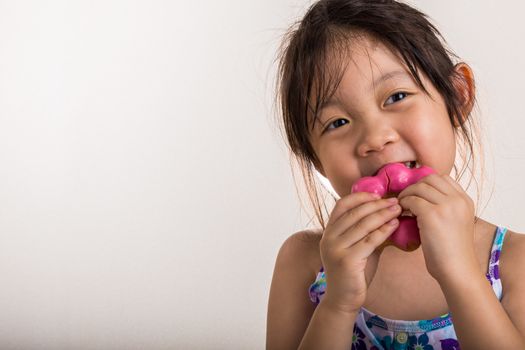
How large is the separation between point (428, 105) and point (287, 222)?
3.41ft

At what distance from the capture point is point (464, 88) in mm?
1121

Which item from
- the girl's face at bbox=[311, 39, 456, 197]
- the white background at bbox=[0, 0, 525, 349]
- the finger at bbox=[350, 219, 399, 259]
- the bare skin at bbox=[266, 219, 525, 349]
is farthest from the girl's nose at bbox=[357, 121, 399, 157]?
the white background at bbox=[0, 0, 525, 349]

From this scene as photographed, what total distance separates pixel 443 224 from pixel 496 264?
8.9 inches

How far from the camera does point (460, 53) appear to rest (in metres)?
1.84

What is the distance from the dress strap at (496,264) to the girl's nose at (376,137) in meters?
0.24

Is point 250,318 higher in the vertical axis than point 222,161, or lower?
lower

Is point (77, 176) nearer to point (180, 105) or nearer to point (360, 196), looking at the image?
point (180, 105)

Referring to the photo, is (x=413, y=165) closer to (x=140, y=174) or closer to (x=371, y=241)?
(x=371, y=241)

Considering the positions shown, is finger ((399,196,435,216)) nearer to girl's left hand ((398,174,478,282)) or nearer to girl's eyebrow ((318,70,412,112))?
girl's left hand ((398,174,478,282))

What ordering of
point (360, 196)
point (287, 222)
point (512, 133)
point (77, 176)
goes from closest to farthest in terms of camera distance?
point (360, 196) → point (512, 133) → point (287, 222) → point (77, 176)

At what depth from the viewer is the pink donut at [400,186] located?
93 centimetres

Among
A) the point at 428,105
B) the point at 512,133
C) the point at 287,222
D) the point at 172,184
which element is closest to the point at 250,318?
the point at 287,222

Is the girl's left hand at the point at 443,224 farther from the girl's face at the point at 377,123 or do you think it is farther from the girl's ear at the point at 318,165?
the girl's ear at the point at 318,165

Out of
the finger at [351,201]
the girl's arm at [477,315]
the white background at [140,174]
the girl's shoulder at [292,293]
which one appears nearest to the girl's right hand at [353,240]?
the finger at [351,201]
